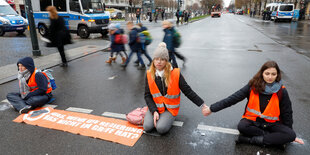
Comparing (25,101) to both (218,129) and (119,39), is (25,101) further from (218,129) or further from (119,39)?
(119,39)

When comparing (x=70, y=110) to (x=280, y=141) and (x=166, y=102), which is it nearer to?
(x=166, y=102)

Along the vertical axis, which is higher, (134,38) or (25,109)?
(134,38)

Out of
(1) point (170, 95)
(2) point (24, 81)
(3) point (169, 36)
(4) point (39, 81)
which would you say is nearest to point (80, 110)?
(4) point (39, 81)

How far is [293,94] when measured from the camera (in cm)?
524

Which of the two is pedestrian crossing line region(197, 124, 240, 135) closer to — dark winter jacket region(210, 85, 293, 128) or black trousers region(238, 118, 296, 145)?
black trousers region(238, 118, 296, 145)

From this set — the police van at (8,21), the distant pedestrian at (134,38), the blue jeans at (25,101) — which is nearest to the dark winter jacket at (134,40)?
the distant pedestrian at (134,38)

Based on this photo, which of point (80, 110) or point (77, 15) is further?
point (77, 15)

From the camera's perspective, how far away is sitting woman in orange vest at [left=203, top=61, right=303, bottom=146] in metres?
3.05

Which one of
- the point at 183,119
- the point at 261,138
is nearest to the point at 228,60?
the point at 183,119

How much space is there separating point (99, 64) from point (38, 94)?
3964 millimetres

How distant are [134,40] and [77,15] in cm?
856

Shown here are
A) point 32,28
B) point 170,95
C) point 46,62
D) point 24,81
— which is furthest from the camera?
point 32,28

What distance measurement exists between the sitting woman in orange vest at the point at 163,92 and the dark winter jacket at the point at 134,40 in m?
4.07

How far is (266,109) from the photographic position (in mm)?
3125
